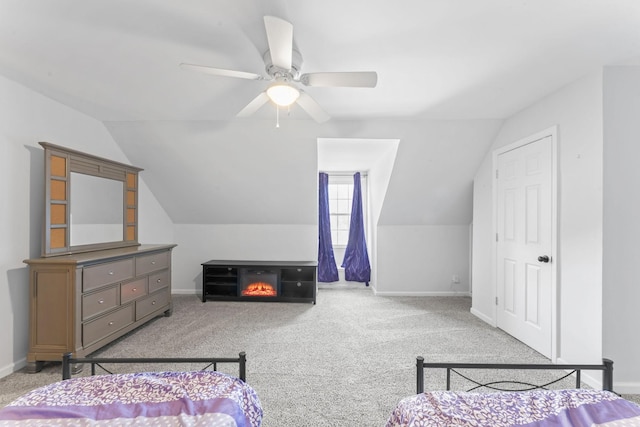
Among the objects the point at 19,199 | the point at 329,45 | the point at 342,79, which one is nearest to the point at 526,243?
the point at 342,79

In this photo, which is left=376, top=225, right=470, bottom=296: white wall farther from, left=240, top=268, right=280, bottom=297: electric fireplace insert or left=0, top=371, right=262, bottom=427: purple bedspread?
left=0, top=371, right=262, bottom=427: purple bedspread

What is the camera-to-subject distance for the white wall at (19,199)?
8.25ft

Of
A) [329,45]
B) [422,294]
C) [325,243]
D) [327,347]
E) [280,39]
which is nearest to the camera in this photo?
[280,39]

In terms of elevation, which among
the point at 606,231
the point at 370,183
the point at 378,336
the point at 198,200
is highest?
the point at 370,183

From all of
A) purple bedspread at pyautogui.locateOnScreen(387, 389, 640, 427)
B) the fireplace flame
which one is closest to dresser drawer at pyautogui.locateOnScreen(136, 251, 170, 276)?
the fireplace flame

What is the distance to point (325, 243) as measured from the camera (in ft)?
18.3

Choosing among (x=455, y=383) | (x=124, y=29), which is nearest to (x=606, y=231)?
(x=455, y=383)

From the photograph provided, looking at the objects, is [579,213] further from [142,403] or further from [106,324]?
[106,324]

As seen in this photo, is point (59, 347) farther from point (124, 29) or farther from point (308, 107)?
point (308, 107)

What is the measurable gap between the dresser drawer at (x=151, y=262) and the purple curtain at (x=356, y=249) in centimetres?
301

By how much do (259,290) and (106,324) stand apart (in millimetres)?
2105

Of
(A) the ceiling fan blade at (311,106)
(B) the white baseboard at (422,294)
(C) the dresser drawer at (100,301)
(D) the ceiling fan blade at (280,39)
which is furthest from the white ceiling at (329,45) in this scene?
(B) the white baseboard at (422,294)

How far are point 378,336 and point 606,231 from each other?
86.4 inches

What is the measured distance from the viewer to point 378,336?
130 inches
